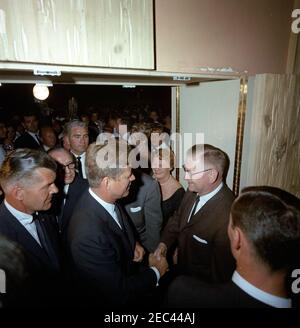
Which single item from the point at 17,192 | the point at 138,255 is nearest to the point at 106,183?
the point at 17,192

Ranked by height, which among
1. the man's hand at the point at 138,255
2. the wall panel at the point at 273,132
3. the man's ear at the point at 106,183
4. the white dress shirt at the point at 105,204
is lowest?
the man's hand at the point at 138,255

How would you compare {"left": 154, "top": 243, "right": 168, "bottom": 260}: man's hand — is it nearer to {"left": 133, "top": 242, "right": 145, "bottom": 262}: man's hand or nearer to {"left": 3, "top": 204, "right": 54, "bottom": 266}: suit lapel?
{"left": 133, "top": 242, "right": 145, "bottom": 262}: man's hand

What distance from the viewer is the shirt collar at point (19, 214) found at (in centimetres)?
180

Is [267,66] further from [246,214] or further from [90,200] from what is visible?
[90,200]

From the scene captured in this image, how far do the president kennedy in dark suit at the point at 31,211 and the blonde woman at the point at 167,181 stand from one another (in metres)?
1.36

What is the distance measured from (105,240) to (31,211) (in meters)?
0.74

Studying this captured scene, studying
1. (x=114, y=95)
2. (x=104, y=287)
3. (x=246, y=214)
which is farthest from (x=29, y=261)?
(x=114, y=95)

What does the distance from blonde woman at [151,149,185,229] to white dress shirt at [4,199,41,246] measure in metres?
1.59

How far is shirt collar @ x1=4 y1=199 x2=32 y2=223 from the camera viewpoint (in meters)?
1.80

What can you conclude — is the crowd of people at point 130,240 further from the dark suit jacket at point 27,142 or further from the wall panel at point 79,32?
the dark suit jacket at point 27,142

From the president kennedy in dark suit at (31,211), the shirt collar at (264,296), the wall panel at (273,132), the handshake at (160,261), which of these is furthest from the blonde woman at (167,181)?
the shirt collar at (264,296)

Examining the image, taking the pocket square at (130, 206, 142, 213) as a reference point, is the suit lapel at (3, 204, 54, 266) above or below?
Answer: above

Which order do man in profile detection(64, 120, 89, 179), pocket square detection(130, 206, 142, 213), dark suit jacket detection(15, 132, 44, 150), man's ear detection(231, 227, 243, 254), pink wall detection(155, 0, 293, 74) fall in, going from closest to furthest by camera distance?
1. man's ear detection(231, 227, 243, 254)
2. pink wall detection(155, 0, 293, 74)
3. pocket square detection(130, 206, 142, 213)
4. man in profile detection(64, 120, 89, 179)
5. dark suit jacket detection(15, 132, 44, 150)

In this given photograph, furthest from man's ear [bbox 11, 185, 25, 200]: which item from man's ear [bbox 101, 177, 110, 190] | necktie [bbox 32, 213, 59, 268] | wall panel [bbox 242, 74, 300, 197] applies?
wall panel [bbox 242, 74, 300, 197]
